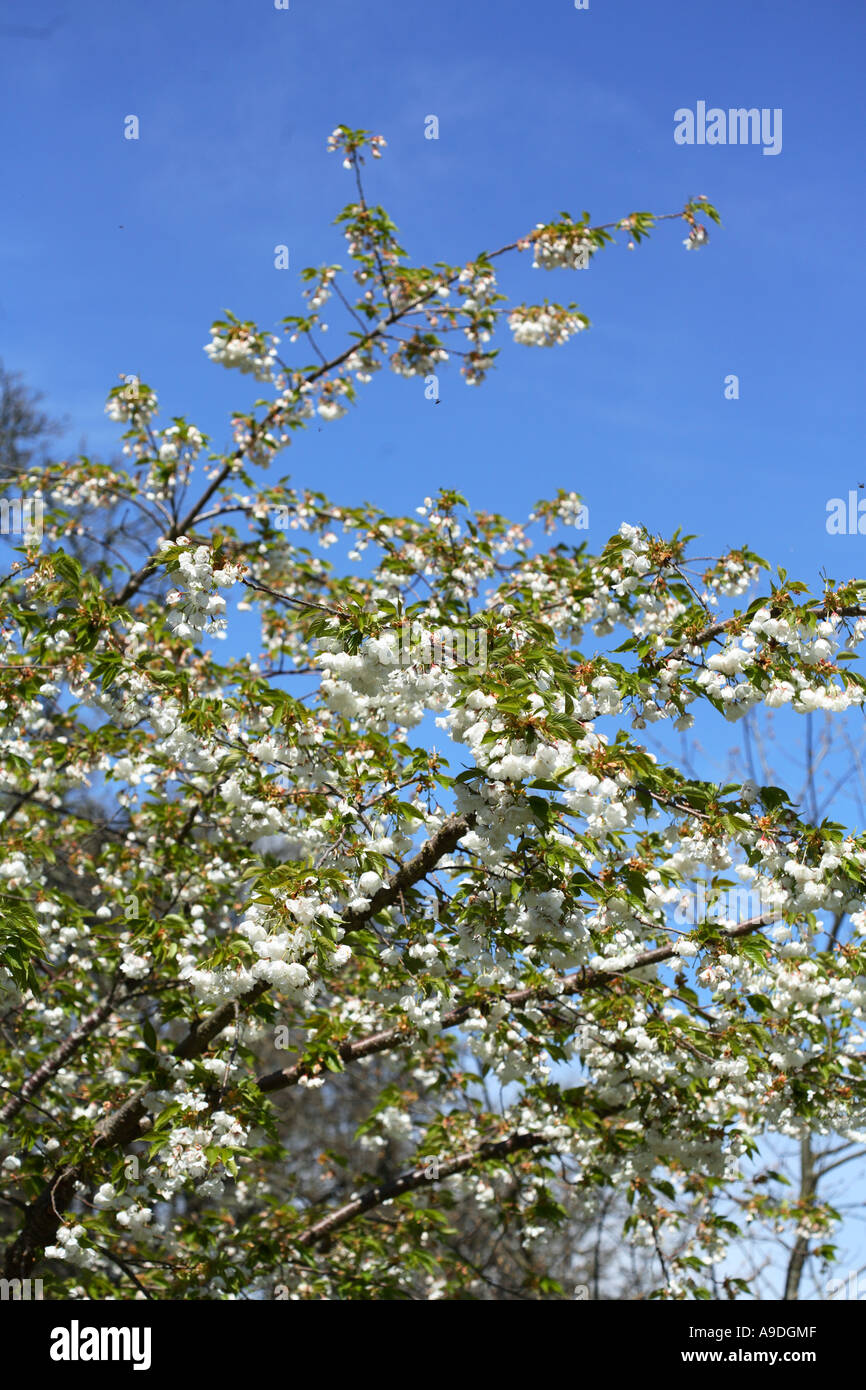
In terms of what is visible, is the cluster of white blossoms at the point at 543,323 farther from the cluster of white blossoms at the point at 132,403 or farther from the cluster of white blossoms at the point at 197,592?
the cluster of white blossoms at the point at 197,592

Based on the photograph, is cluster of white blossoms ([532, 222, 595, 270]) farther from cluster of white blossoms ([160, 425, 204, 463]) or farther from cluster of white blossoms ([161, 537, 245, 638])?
cluster of white blossoms ([161, 537, 245, 638])

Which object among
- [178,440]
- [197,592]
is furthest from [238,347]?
[197,592]

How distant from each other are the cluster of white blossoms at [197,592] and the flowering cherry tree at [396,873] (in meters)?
0.01

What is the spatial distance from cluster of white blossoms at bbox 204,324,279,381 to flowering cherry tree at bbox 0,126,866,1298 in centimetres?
3

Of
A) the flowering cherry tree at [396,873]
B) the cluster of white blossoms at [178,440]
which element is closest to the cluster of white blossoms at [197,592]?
the flowering cherry tree at [396,873]

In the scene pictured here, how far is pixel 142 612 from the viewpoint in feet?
25.9

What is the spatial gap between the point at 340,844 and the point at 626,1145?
3.04 meters

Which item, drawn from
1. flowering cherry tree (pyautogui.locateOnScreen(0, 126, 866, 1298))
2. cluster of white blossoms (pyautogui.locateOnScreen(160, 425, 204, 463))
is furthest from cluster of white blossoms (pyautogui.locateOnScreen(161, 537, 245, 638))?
cluster of white blossoms (pyautogui.locateOnScreen(160, 425, 204, 463))

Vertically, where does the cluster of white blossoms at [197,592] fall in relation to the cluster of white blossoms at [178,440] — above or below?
below

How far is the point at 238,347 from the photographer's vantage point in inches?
289

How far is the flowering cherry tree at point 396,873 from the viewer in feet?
12.9

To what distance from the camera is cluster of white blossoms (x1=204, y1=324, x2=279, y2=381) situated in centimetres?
738

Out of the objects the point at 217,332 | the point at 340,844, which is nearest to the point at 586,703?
the point at 340,844
